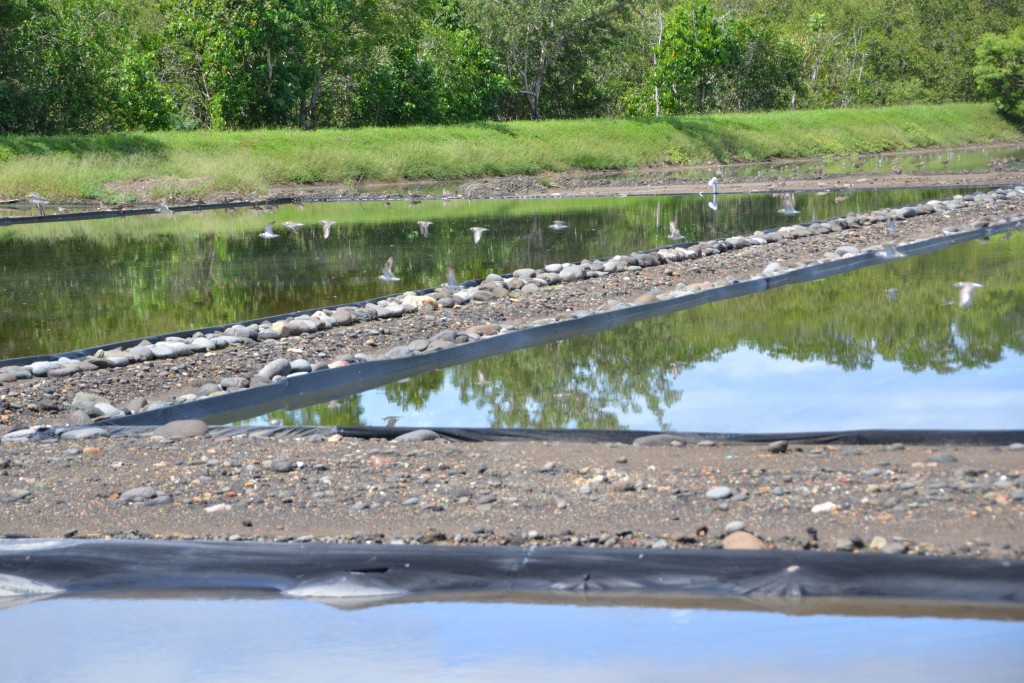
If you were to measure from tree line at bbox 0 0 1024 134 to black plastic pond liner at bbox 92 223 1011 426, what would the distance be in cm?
2423

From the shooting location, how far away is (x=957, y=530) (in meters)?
3.56

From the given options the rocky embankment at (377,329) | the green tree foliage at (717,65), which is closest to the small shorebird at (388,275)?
the rocky embankment at (377,329)

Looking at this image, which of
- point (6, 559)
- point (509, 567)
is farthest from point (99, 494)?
point (509, 567)

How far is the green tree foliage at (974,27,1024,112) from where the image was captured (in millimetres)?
51625

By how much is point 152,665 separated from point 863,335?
5705 mm

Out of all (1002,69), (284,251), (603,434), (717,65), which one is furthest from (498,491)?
(1002,69)

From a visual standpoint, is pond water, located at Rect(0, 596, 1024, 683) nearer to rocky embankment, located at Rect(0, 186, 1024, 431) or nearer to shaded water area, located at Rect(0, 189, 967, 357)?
→ rocky embankment, located at Rect(0, 186, 1024, 431)

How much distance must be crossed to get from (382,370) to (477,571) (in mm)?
3527

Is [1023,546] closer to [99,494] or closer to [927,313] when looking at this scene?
[99,494]

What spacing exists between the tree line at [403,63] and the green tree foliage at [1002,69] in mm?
464

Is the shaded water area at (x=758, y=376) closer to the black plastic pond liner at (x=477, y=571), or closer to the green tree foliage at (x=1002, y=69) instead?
the black plastic pond liner at (x=477, y=571)

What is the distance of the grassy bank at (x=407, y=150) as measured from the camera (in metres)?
25.0

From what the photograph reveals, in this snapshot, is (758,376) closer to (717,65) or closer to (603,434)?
(603,434)

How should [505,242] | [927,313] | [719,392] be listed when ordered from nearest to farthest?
[719,392] → [927,313] → [505,242]
